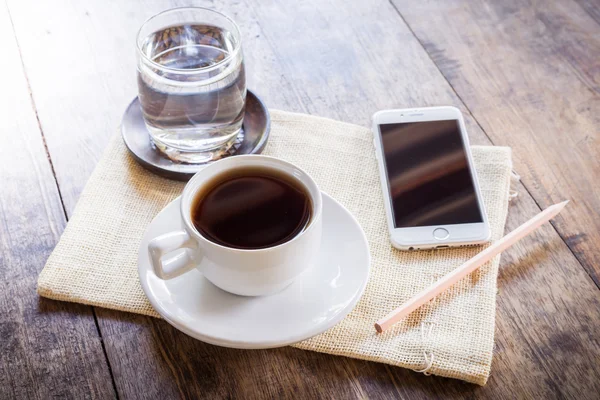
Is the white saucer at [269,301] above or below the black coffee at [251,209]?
below

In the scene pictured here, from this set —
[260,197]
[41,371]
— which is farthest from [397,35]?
[41,371]

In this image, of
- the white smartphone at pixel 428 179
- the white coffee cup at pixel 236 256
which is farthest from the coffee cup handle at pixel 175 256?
the white smartphone at pixel 428 179

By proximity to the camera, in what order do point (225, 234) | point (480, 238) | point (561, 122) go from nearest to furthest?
point (225, 234) < point (480, 238) < point (561, 122)

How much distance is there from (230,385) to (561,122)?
0.61 m

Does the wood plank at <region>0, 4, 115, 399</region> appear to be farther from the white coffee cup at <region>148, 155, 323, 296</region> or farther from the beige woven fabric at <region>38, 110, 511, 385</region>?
the white coffee cup at <region>148, 155, 323, 296</region>

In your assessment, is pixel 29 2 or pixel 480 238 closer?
pixel 480 238

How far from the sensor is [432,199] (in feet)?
2.62

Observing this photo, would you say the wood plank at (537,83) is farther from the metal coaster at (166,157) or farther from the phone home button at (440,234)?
the metal coaster at (166,157)

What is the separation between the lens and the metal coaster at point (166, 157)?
0.81 metres

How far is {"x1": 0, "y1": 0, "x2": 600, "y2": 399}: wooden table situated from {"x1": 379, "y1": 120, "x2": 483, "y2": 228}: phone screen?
0.07 meters

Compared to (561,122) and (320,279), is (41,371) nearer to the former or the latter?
(320,279)

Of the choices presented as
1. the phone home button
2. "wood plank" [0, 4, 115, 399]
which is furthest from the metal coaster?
the phone home button

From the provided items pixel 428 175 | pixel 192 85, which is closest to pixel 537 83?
pixel 428 175

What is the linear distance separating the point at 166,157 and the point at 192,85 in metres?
0.13
